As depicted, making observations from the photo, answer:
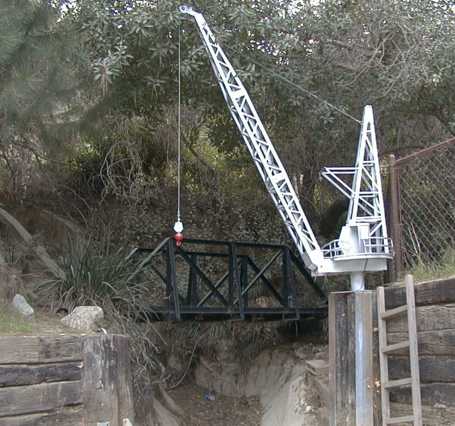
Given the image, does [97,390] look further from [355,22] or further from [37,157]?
[355,22]

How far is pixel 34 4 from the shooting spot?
7203mm

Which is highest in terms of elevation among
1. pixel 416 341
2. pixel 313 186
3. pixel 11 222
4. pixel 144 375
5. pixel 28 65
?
pixel 28 65

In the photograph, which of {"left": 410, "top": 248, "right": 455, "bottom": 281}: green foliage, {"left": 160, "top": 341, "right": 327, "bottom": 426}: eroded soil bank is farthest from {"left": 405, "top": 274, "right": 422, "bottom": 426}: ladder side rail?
{"left": 160, "top": 341, "right": 327, "bottom": 426}: eroded soil bank

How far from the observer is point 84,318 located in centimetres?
725

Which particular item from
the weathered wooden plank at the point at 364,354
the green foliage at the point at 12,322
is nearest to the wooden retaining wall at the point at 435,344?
the weathered wooden plank at the point at 364,354

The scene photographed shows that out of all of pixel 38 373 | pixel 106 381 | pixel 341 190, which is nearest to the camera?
pixel 38 373

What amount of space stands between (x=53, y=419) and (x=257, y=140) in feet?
14.0

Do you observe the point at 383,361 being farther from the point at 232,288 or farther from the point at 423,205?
the point at 232,288

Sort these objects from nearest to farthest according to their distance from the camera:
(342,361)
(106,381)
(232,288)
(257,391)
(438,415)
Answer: (438,415), (106,381), (342,361), (232,288), (257,391)

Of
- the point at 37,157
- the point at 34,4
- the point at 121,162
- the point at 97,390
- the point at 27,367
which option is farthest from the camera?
the point at 121,162

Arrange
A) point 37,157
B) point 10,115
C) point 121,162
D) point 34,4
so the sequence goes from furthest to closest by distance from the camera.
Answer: point 121,162 < point 37,157 < point 10,115 < point 34,4

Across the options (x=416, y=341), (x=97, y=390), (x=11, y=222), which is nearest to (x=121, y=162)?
(x=11, y=222)

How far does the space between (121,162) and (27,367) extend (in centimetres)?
604

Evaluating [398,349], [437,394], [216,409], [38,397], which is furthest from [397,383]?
[216,409]
